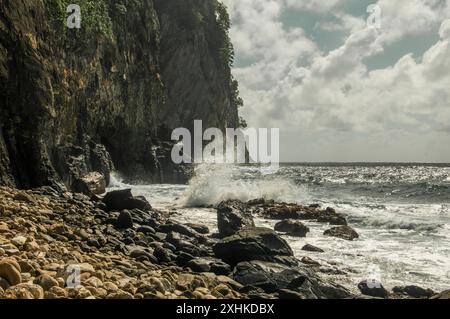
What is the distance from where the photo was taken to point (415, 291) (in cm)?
1008

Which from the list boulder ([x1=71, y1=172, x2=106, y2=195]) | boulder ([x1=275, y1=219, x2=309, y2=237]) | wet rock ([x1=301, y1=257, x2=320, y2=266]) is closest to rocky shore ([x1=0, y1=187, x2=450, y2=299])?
wet rock ([x1=301, y1=257, x2=320, y2=266])

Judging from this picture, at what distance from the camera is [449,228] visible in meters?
20.5

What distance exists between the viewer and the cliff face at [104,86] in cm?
1611

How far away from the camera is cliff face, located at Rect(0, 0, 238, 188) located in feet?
52.9

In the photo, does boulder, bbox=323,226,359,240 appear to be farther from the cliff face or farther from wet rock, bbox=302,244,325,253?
the cliff face

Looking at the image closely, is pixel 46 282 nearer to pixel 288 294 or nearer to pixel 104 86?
pixel 288 294

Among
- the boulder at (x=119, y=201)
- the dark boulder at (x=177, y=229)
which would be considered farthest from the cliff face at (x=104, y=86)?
the dark boulder at (x=177, y=229)

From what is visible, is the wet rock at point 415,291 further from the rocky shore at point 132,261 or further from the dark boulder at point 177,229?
the dark boulder at point 177,229

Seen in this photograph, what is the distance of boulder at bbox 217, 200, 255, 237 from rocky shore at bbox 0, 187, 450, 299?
0.25ft

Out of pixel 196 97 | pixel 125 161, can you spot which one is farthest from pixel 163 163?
pixel 196 97

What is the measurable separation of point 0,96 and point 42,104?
70.7 inches

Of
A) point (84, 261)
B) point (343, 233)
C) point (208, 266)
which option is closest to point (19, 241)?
point (84, 261)

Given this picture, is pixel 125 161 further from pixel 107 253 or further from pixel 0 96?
pixel 107 253

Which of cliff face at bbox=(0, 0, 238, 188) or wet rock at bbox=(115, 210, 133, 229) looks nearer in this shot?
wet rock at bbox=(115, 210, 133, 229)
